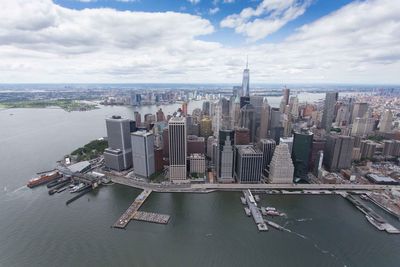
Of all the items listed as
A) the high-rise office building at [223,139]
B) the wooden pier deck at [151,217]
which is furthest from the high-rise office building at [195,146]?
the wooden pier deck at [151,217]

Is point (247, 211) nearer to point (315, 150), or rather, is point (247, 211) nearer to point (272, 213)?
point (272, 213)

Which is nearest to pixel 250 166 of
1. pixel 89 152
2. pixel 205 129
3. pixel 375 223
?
pixel 375 223

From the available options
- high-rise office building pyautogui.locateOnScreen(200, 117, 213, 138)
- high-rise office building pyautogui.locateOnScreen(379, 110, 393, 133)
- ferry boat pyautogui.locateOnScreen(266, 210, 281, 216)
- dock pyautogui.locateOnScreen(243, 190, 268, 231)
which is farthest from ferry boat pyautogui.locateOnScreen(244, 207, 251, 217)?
high-rise office building pyautogui.locateOnScreen(379, 110, 393, 133)

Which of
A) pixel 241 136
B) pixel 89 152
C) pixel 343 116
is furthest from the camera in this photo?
pixel 343 116

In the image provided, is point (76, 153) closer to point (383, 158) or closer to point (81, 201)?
point (81, 201)

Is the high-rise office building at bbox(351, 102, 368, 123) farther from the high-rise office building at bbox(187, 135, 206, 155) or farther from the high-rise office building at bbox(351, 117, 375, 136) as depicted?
the high-rise office building at bbox(187, 135, 206, 155)

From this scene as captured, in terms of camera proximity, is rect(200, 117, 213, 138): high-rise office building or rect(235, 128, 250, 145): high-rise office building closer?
rect(235, 128, 250, 145): high-rise office building
